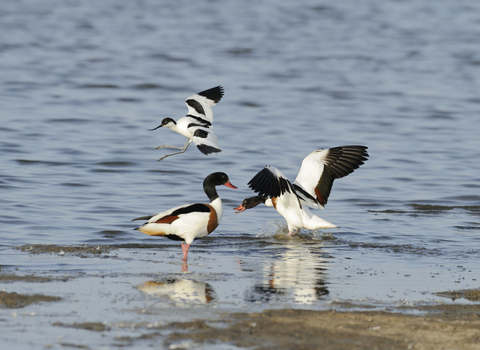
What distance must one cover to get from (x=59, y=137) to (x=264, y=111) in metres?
7.03

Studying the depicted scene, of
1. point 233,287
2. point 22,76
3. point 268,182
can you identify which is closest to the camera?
point 233,287

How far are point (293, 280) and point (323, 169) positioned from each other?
3044 millimetres

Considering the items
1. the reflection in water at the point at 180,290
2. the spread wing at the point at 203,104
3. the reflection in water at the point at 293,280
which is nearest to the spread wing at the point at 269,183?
the reflection in water at the point at 293,280

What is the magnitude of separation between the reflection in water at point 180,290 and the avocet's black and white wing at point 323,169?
3494mm

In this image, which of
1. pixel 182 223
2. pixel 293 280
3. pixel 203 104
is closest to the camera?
pixel 293 280

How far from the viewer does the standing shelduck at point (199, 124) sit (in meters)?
9.61

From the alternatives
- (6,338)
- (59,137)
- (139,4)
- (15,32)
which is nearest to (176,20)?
(139,4)

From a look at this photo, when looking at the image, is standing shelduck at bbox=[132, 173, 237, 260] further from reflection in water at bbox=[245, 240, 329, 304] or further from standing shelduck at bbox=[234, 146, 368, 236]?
standing shelduck at bbox=[234, 146, 368, 236]

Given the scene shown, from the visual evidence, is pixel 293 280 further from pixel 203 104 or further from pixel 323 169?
pixel 203 104

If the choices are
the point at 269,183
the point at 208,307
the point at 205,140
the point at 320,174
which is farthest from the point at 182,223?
the point at 320,174

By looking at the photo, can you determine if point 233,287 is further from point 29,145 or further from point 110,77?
point 110,77

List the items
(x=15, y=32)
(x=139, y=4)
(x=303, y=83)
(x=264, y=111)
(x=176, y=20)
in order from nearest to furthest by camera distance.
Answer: (x=264, y=111) < (x=303, y=83) < (x=15, y=32) < (x=176, y=20) < (x=139, y=4)

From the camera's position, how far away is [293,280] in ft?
23.1

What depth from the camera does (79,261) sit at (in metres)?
7.46
